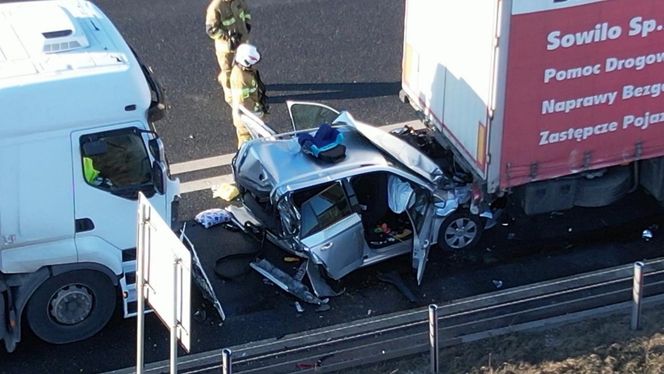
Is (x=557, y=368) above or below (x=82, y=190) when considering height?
below

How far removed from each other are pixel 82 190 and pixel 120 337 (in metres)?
1.61

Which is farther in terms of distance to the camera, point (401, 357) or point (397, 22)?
point (397, 22)

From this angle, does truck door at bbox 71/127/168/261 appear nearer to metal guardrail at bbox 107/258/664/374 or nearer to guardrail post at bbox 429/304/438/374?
metal guardrail at bbox 107/258/664/374

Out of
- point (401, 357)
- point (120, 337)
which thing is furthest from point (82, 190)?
point (401, 357)

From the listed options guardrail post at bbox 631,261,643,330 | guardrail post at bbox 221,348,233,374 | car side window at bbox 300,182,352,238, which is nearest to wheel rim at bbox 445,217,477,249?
car side window at bbox 300,182,352,238

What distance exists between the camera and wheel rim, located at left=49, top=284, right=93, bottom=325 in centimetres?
1126

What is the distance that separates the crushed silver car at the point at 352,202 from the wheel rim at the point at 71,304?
1.86 m

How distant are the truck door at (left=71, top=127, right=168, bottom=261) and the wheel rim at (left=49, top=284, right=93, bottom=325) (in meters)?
0.38

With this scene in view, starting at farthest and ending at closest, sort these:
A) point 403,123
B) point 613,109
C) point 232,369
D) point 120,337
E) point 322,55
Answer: point 322,55 → point 403,123 → point 613,109 → point 120,337 → point 232,369

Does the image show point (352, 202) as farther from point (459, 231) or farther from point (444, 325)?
point (444, 325)

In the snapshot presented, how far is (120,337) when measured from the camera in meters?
11.7

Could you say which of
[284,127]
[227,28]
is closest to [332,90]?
[284,127]

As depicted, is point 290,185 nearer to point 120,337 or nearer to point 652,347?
point 120,337

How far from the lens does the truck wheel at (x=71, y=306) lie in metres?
11.2
